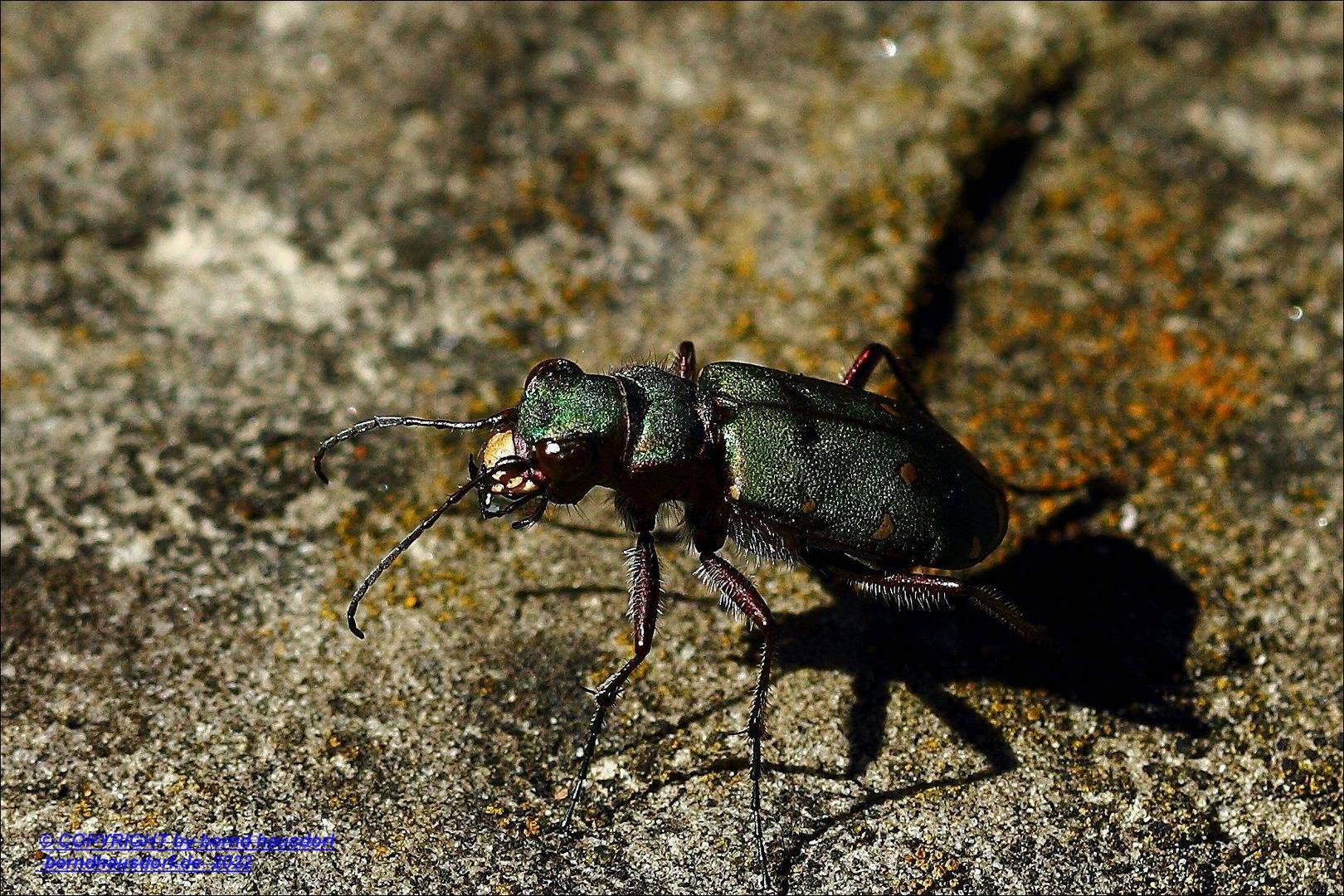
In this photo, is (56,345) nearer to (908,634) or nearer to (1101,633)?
(908,634)

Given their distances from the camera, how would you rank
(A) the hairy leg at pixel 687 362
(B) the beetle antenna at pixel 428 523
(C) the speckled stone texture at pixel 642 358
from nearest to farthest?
1. (B) the beetle antenna at pixel 428 523
2. (C) the speckled stone texture at pixel 642 358
3. (A) the hairy leg at pixel 687 362

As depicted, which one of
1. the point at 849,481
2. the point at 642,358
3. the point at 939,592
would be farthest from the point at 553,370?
the point at 939,592

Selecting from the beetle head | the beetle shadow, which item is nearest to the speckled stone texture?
the beetle shadow

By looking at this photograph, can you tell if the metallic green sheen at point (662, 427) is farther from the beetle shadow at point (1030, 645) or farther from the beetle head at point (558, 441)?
the beetle shadow at point (1030, 645)

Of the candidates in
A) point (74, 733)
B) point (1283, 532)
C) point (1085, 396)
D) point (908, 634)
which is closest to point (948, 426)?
point (1085, 396)

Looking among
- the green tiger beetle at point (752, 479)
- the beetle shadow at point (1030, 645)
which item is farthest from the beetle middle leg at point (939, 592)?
the beetle shadow at point (1030, 645)
